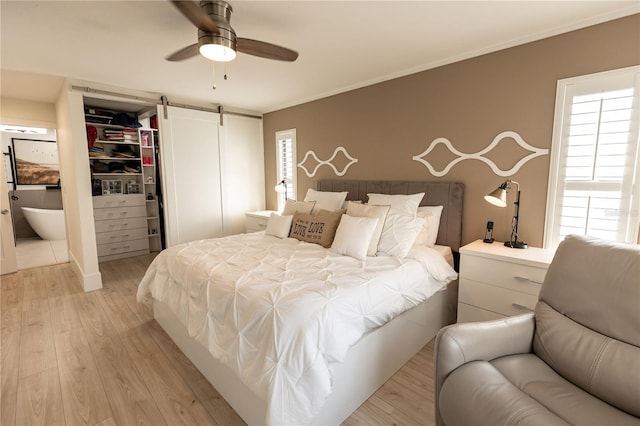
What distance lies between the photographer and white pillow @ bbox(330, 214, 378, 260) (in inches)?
91.2

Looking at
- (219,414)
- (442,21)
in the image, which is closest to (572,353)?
(219,414)

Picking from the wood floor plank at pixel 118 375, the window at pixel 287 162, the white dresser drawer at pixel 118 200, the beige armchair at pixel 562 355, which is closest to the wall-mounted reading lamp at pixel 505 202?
the beige armchair at pixel 562 355

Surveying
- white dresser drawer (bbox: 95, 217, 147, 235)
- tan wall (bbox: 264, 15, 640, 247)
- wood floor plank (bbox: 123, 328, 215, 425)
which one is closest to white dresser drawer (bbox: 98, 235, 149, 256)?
white dresser drawer (bbox: 95, 217, 147, 235)

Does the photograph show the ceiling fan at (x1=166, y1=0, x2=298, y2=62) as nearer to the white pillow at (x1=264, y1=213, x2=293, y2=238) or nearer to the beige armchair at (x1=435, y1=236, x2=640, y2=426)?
the white pillow at (x1=264, y1=213, x2=293, y2=238)

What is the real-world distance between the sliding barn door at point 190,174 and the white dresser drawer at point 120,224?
47.4 inches

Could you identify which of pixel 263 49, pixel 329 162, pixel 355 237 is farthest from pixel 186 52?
pixel 329 162

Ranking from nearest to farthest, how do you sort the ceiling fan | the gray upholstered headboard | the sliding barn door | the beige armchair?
the beige armchair < the ceiling fan < the gray upholstered headboard < the sliding barn door

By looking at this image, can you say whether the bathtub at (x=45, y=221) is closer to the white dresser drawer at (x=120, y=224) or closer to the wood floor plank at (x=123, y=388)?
the white dresser drawer at (x=120, y=224)

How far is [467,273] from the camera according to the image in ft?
7.67

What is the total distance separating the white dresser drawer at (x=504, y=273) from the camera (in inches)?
80.0

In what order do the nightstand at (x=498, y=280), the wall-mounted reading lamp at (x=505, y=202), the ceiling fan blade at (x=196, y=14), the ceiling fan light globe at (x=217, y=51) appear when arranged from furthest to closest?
the wall-mounted reading lamp at (x=505, y=202)
the nightstand at (x=498, y=280)
the ceiling fan light globe at (x=217, y=51)
the ceiling fan blade at (x=196, y=14)

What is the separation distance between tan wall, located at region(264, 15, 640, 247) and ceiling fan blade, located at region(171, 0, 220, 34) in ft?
6.69

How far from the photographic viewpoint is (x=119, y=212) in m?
4.71

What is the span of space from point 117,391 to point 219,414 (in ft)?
2.40
